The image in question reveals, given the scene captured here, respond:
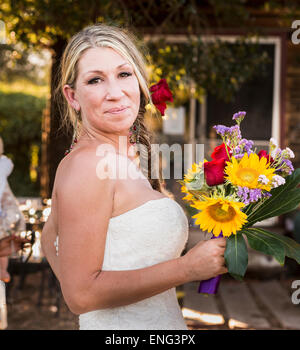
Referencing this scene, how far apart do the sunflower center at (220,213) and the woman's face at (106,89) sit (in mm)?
457

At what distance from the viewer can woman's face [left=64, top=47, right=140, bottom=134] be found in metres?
1.73

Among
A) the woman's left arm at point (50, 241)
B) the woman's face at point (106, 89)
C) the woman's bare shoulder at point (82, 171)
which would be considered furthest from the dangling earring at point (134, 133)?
the woman's left arm at point (50, 241)

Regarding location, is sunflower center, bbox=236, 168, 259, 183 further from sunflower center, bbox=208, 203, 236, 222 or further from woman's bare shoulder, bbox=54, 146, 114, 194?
woman's bare shoulder, bbox=54, 146, 114, 194

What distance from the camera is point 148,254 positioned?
69.6 inches

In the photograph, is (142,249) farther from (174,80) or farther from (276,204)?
(174,80)

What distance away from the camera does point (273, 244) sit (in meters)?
1.62

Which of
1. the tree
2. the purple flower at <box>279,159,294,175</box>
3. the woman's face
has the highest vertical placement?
the tree

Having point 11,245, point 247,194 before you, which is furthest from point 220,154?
point 11,245

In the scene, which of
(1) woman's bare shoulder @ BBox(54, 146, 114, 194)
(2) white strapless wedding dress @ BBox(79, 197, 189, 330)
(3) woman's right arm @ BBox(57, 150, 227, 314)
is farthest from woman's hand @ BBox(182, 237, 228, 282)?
(1) woman's bare shoulder @ BBox(54, 146, 114, 194)

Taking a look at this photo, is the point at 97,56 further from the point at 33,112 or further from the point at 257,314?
the point at 33,112

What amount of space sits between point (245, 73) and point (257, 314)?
2.65 m

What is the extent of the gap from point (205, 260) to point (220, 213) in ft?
0.52

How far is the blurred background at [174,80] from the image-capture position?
14.6 feet

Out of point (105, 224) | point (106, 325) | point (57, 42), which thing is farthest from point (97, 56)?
point (57, 42)
